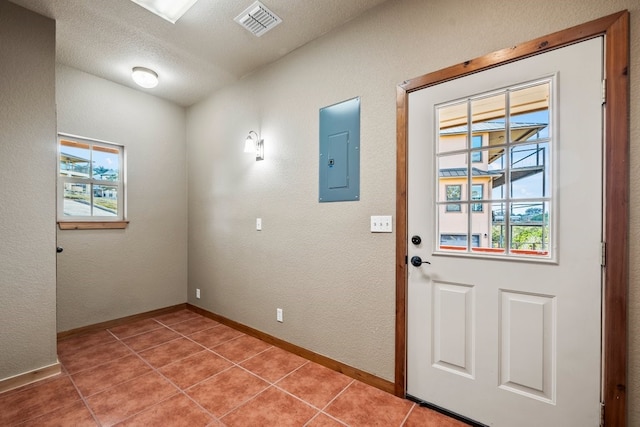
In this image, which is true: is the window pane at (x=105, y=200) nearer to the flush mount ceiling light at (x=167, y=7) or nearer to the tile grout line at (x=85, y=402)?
the tile grout line at (x=85, y=402)

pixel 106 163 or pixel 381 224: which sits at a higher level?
pixel 106 163

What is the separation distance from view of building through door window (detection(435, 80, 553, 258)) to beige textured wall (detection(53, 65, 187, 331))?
3333 millimetres

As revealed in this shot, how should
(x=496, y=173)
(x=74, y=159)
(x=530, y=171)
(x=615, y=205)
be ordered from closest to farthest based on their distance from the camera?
(x=615, y=205)
(x=530, y=171)
(x=496, y=173)
(x=74, y=159)

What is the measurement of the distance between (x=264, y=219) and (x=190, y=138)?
73.4 inches

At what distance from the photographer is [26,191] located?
2068 millimetres

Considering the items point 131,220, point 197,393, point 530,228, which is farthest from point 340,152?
point 131,220

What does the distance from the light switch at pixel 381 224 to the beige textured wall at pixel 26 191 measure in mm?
2516

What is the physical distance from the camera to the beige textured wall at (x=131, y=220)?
9.37 feet

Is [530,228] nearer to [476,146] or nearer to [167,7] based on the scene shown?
[476,146]

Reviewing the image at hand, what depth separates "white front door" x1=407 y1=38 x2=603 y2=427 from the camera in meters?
1.34

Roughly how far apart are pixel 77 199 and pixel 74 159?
428 millimetres

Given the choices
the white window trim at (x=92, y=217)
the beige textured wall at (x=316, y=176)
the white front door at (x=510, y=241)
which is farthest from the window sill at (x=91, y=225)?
the white front door at (x=510, y=241)

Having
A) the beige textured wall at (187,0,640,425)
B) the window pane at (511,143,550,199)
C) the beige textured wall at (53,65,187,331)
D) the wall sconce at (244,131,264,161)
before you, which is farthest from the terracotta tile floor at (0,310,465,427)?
the wall sconce at (244,131,264,161)

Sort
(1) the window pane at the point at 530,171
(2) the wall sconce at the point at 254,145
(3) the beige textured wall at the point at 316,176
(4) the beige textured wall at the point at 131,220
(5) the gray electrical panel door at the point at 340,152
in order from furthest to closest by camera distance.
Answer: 1. (4) the beige textured wall at the point at 131,220
2. (2) the wall sconce at the point at 254,145
3. (5) the gray electrical panel door at the point at 340,152
4. (3) the beige textured wall at the point at 316,176
5. (1) the window pane at the point at 530,171
